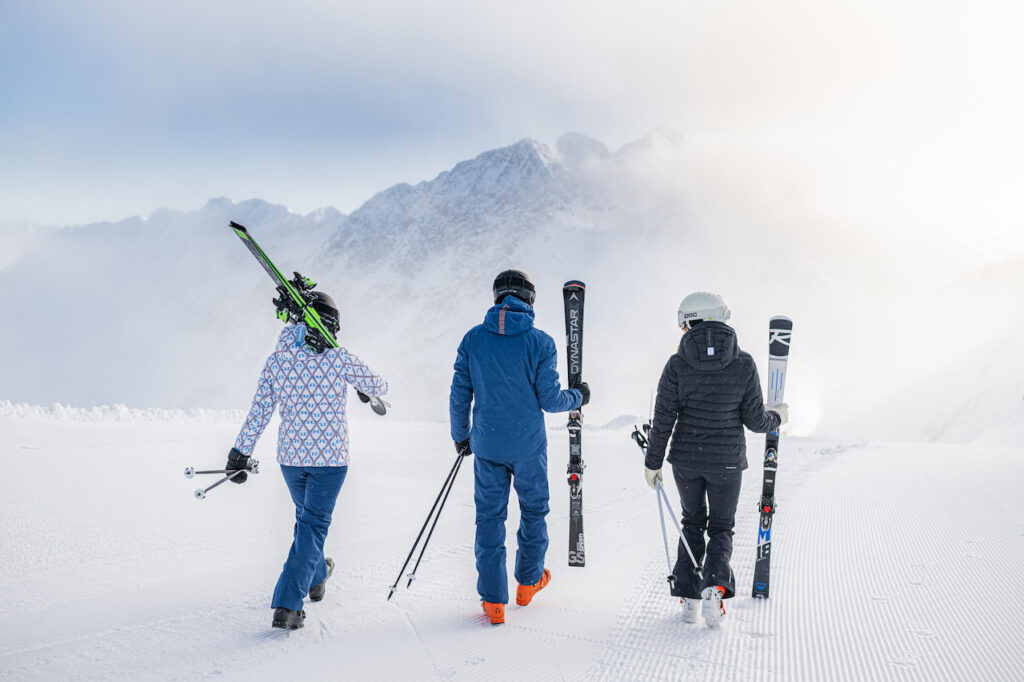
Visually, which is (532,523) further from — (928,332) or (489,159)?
(489,159)

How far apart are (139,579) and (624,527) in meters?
4.48

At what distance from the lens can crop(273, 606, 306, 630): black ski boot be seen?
3594 mm

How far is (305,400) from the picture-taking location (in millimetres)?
3791

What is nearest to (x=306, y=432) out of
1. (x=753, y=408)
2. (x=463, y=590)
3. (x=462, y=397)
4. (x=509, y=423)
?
(x=462, y=397)

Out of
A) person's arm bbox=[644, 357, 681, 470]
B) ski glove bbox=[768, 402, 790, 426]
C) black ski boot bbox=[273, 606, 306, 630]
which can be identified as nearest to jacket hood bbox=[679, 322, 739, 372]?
person's arm bbox=[644, 357, 681, 470]

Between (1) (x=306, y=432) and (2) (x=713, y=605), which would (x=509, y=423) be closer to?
(1) (x=306, y=432)

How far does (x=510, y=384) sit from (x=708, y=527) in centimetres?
158

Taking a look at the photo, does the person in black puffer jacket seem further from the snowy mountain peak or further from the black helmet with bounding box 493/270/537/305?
the snowy mountain peak

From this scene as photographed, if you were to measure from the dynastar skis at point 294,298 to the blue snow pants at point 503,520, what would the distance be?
87cm

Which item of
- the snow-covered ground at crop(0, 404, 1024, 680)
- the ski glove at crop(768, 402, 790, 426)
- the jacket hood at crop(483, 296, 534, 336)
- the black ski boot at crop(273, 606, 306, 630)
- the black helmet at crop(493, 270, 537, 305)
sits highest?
the black helmet at crop(493, 270, 537, 305)

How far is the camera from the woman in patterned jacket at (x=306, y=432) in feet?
12.1

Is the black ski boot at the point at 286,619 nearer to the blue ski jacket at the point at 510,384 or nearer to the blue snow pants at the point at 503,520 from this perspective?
the blue snow pants at the point at 503,520

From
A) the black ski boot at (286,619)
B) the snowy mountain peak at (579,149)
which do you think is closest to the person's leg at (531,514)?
the black ski boot at (286,619)

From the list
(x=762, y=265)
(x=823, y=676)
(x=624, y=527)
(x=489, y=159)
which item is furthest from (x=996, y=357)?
(x=489, y=159)
